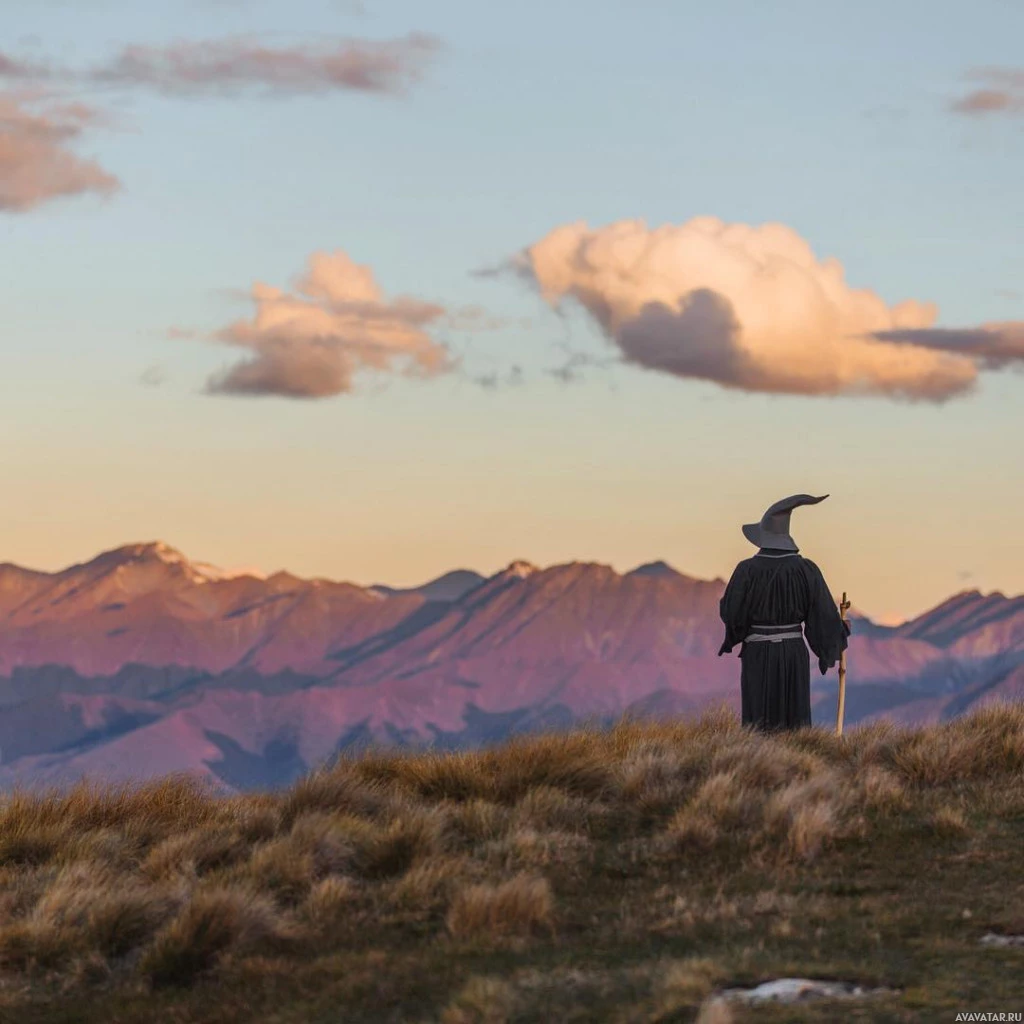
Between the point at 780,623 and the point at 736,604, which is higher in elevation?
the point at 736,604

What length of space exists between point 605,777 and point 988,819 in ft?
10.6

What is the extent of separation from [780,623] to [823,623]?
44 cm

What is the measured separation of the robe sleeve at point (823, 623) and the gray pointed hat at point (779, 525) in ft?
1.36

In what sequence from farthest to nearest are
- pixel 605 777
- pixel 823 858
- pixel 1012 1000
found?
pixel 605 777, pixel 823 858, pixel 1012 1000

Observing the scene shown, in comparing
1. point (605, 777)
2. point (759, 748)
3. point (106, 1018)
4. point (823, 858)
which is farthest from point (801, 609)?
point (106, 1018)

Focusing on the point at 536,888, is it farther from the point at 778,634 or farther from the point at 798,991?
the point at 778,634

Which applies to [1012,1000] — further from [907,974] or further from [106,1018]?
[106,1018]

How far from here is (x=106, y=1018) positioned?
10.7 meters

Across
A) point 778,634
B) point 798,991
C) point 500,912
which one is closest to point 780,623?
point 778,634

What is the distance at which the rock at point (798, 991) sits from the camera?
9.62 meters

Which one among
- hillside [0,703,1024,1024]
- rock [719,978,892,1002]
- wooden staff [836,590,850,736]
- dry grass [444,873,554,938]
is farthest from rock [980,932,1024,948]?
wooden staff [836,590,850,736]

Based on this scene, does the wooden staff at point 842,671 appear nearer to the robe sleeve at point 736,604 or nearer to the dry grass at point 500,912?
the robe sleeve at point 736,604

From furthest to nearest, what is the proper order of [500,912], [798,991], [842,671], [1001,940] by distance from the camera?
[842,671] → [500,912] → [1001,940] → [798,991]

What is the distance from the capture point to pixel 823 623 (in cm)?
1838
